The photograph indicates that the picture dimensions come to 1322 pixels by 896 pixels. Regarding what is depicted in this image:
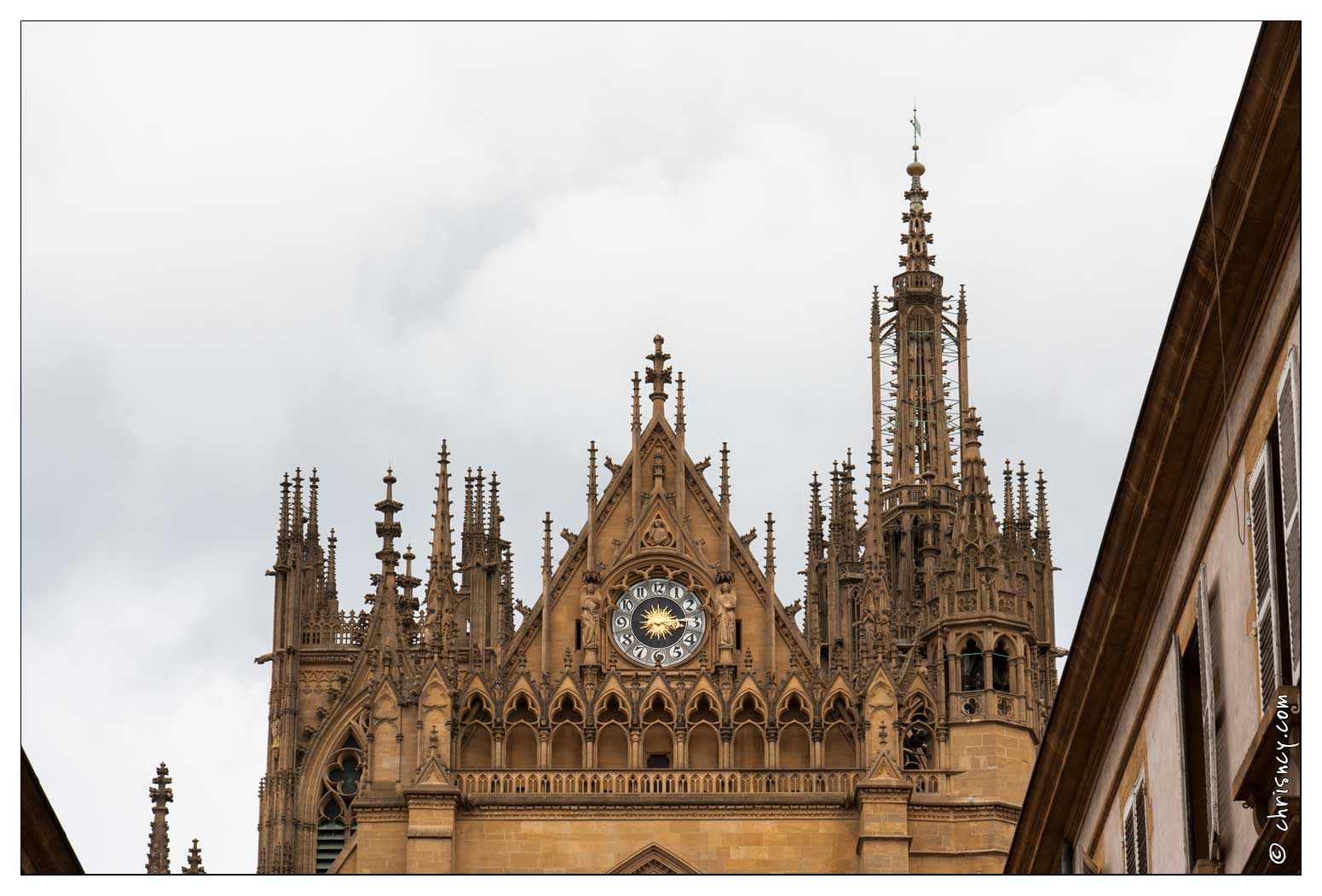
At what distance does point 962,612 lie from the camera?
7338cm

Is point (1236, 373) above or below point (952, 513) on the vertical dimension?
below

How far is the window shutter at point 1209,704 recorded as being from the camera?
91.6 feet

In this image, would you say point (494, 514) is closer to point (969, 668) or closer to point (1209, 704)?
point (969, 668)

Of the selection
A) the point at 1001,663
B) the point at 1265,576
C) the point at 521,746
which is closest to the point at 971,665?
the point at 1001,663

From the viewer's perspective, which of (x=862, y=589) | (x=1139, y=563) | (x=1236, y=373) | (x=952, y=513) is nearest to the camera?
(x=1236, y=373)

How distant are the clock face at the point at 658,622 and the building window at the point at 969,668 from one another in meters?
6.17

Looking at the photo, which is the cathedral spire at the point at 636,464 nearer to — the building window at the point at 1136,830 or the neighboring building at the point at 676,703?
the neighboring building at the point at 676,703

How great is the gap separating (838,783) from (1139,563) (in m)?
41.7

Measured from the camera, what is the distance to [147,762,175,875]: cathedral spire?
6625 centimetres

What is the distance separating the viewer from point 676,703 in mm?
73688

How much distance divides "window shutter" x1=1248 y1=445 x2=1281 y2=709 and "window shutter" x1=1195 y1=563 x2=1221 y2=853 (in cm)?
204

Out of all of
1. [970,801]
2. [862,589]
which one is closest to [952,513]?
[862,589]

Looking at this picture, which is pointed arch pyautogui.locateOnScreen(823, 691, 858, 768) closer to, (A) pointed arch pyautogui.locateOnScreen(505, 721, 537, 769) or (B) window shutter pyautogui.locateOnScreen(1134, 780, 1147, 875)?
(A) pointed arch pyautogui.locateOnScreen(505, 721, 537, 769)

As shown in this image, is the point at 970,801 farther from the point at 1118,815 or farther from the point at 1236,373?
the point at 1236,373
